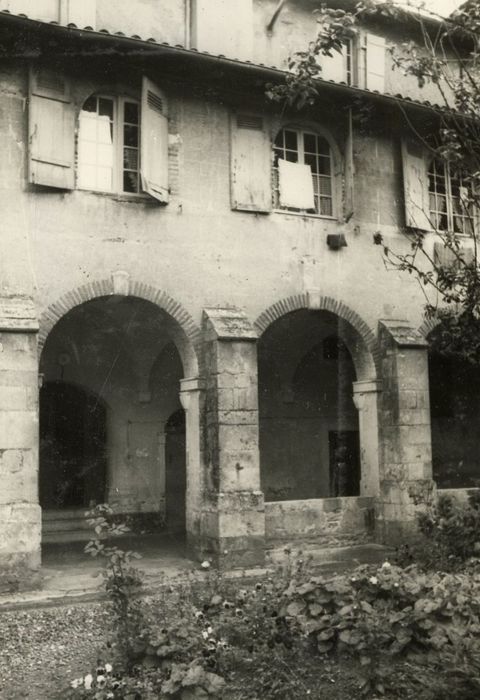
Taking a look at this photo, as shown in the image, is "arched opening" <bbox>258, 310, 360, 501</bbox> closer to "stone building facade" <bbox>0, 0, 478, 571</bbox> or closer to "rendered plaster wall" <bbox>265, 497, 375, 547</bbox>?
"stone building facade" <bbox>0, 0, 478, 571</bbox>

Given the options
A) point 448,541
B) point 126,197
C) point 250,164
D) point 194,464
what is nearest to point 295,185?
point 250,164

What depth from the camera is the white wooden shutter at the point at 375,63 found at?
Answer: 1352cm

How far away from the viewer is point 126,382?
1343 centimetres

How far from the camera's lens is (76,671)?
574 centimetres

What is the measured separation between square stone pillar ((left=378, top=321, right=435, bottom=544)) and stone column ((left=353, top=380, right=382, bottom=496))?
0.39 feet

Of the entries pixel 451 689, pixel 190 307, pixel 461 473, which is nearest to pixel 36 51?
pixel 190 307

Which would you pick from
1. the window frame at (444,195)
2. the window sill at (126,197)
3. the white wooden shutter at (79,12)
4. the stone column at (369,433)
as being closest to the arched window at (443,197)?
the window frame at (444,195)

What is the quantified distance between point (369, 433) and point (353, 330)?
66.7 inches

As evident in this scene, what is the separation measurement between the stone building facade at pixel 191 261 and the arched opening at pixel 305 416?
1.60 ft

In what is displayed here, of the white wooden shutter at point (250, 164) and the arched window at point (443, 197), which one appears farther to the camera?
the arched window at point (443, 197)

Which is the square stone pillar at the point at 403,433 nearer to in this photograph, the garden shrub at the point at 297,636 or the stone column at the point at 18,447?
the garden shrub at the point at 297,636

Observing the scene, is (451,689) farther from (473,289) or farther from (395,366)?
(395,366)

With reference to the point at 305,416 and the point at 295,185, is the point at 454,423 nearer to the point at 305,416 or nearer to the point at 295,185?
the point at 305,416

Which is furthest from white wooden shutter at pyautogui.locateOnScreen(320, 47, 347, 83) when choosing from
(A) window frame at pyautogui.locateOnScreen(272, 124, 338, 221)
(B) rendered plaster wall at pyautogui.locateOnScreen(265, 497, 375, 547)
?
(B) rendered plaster wall at pyautogui.locateOnScreen(265, 497, 375, 547)
